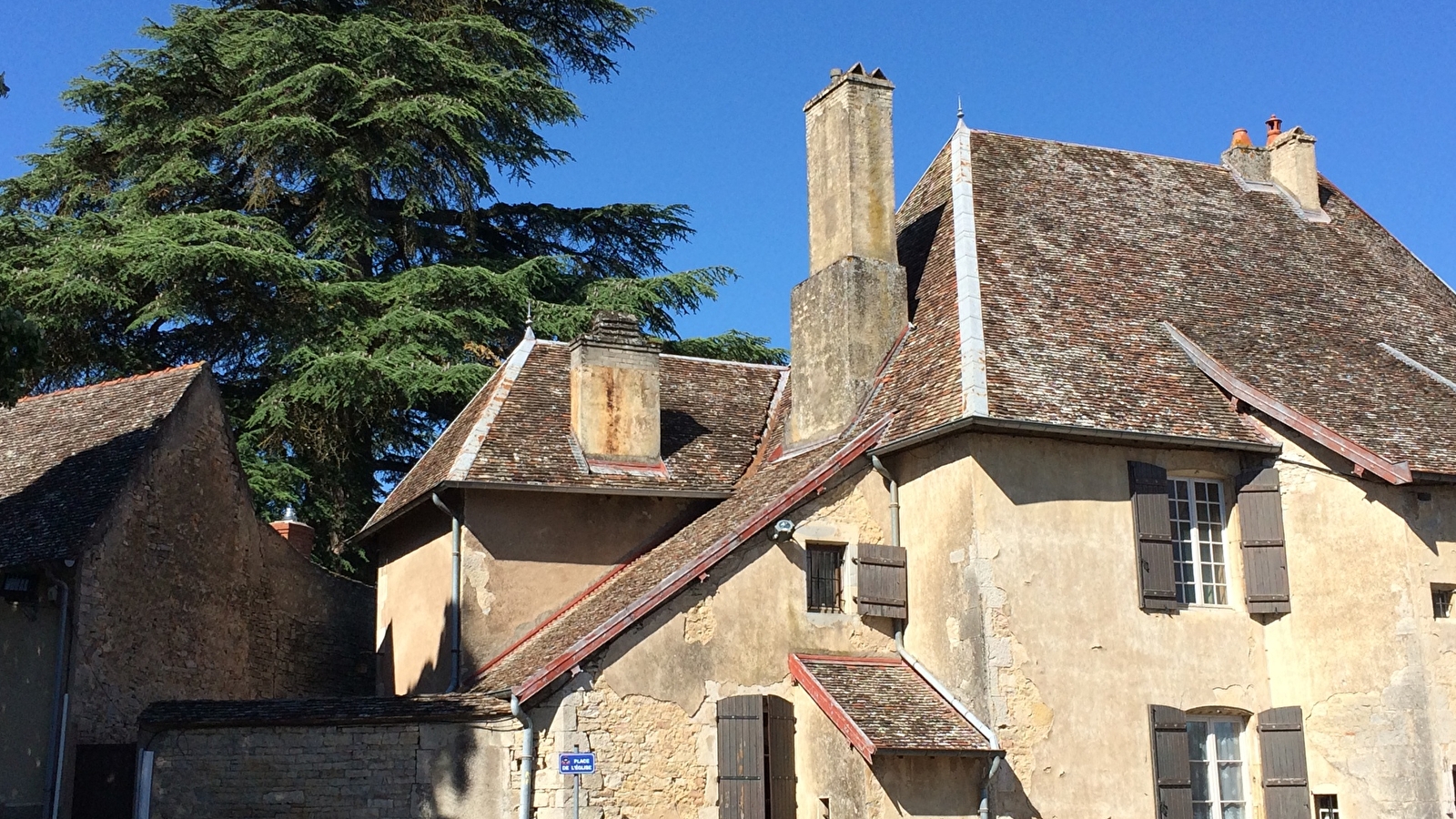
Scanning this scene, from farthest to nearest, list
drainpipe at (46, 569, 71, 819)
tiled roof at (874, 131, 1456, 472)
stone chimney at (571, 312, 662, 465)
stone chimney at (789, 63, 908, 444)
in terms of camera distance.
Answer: stone chimney at (571, 312, 662, 465) → stone chimney at (789, 63, 908, 444) → drainpipe at (46, 569, 71, 819) → tiled roof at (874, 131, 1456, 472)

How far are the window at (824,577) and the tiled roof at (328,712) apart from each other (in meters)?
3.64

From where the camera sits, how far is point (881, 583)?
55.1 feet

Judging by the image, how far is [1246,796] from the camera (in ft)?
53.4

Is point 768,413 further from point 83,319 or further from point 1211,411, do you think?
point 83,319

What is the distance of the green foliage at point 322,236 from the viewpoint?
2511 cm

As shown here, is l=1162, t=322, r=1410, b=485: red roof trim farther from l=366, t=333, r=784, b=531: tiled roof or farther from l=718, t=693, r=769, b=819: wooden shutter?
l=718, t=693, r=769, b=819: wooden shutter

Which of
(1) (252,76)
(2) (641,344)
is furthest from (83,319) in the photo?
(2) (641,344)

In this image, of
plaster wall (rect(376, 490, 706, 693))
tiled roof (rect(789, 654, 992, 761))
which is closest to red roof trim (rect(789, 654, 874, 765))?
tiled roof (rect(789, 654, 992, 761))

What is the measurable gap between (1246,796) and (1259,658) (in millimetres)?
1420

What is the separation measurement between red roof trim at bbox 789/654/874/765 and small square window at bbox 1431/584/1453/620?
5484mm

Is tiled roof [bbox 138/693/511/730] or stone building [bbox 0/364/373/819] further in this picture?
stone building [bbox 0/364/373/819]

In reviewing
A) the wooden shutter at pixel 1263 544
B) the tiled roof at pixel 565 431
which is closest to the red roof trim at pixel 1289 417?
the wooden shutter at pixel 1263 544

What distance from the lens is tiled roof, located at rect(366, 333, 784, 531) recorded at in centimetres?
1873

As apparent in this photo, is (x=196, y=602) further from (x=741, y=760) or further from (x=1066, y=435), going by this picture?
(x=1066, y=435)
